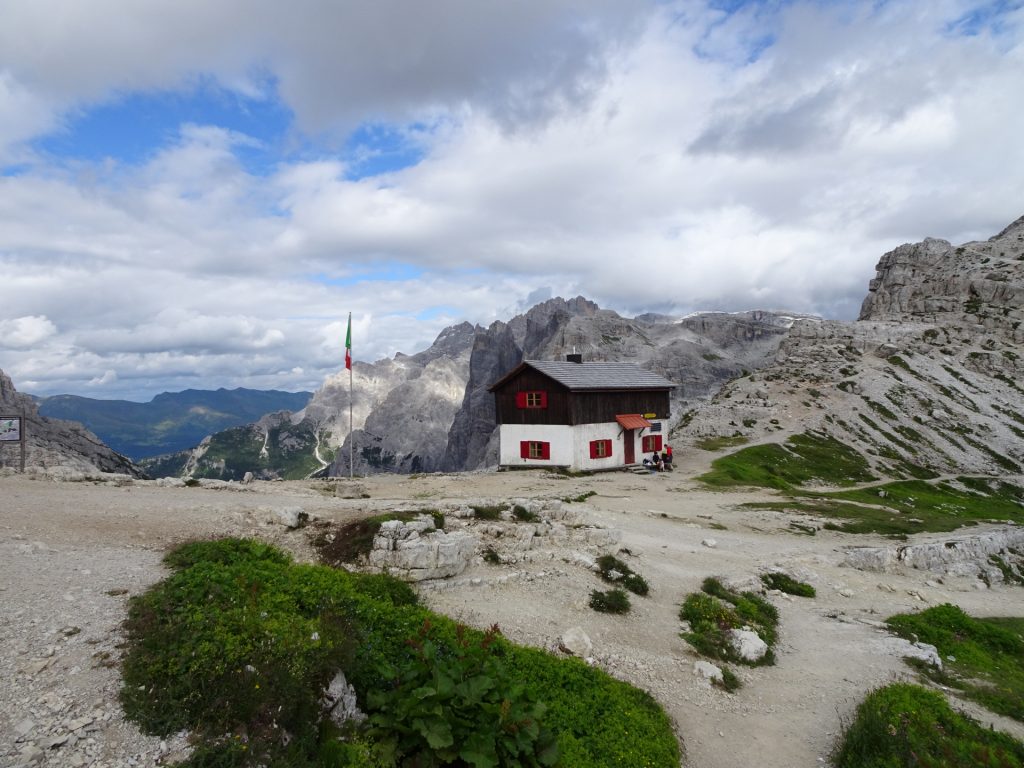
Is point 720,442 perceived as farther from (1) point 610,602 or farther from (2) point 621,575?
(1) point 610,602

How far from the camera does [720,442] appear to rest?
60938 mm

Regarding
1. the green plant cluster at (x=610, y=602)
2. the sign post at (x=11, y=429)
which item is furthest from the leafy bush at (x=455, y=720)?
the sign post at (x=11, y=429)

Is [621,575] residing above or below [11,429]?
below

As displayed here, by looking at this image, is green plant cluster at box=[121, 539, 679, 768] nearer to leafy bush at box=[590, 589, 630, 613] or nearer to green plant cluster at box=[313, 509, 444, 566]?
green plant cluster at box=[313, 509, 444, 566]

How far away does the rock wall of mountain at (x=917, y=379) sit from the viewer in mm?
67312

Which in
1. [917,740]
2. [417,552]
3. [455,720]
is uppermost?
[417,552]

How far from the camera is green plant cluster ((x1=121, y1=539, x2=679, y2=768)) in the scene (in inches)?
288

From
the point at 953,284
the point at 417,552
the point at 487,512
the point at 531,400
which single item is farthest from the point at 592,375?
the point at 953,284

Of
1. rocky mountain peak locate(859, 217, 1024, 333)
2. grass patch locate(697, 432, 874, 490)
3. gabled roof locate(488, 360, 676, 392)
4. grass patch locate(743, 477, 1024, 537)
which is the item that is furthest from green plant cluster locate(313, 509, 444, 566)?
rocky mountain peak locate(859, 217, 1024, 333)

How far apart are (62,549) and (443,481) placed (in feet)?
82.4

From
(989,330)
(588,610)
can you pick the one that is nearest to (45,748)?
(588,610)

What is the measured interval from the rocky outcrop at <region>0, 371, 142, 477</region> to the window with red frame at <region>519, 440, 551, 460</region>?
3492cm

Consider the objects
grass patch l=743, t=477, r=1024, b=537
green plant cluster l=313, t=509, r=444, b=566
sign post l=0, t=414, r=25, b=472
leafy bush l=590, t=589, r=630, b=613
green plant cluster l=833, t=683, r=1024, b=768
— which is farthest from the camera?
grass patch l=743, t=477, r=1024, b=537

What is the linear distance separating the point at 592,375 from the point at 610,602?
3567cm
